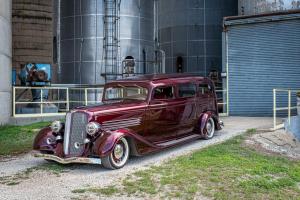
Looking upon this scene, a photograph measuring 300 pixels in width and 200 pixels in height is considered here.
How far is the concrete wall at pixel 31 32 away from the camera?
2534 centimetres

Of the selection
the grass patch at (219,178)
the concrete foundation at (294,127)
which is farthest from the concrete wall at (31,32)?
the grass patch at (219,178)

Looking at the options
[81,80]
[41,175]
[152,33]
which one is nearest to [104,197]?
[41,175]

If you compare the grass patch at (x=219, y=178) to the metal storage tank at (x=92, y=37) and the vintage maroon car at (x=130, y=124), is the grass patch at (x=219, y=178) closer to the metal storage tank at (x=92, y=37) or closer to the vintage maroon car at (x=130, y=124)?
the vintage maroon car at (x=130, y=124)

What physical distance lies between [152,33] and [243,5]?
4853 mm

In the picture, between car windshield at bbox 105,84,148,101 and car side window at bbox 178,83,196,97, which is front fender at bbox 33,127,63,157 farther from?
car side window at bbox 178,83,196,97

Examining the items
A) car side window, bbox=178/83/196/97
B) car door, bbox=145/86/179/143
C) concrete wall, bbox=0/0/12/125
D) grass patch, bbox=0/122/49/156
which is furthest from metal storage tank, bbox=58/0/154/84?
car door, bbox=145/86/179/143

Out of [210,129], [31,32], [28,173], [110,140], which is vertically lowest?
[28,173]

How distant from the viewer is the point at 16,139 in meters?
12.5

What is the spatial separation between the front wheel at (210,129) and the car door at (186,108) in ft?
2.12

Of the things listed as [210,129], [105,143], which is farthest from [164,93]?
[105,143]

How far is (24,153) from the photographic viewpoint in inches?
412

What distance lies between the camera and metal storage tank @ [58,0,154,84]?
2062 cm

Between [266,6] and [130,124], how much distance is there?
13136 millimetres

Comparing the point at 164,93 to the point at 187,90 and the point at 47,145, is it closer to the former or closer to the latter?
the point at 187,90
